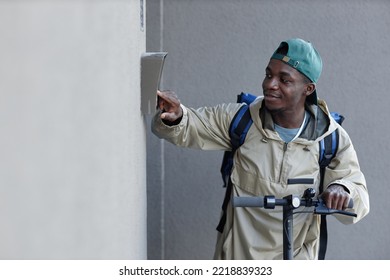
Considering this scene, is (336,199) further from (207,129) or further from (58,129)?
(58,129)

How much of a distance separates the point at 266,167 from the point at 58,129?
223 cm

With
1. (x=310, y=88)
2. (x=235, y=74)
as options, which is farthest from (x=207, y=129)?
(x=235, y=74)

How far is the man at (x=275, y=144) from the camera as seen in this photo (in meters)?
3.51

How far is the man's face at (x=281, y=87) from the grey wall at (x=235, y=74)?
1.18 m

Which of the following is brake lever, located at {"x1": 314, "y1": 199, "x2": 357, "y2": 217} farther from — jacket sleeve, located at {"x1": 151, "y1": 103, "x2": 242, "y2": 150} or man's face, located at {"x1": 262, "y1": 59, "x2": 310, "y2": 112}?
jacket sleeve, located at {"x1": 151, "y1": 103, "x2": 242, "y2": 150}

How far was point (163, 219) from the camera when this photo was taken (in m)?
4.82

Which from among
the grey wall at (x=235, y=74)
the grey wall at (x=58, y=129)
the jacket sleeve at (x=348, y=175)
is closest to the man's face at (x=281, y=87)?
the jacket sleeve at (x=348, y=175)

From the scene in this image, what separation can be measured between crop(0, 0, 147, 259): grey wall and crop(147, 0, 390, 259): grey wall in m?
2.42

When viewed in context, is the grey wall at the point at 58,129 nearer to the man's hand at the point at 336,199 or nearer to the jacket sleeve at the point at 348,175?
the man's hand at the point at 336,199

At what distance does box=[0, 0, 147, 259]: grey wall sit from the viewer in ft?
3.93

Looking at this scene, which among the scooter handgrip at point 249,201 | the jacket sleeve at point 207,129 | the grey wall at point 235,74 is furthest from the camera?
the grey wall at point 235,74

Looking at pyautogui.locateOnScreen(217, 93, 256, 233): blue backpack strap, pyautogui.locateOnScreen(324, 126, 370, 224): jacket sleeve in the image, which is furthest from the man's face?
pyautogui.locateOnScreen(324, 126, 370, 224): jacket sleeve

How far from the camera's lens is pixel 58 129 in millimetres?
1390

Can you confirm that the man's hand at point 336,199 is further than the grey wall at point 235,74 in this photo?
No
